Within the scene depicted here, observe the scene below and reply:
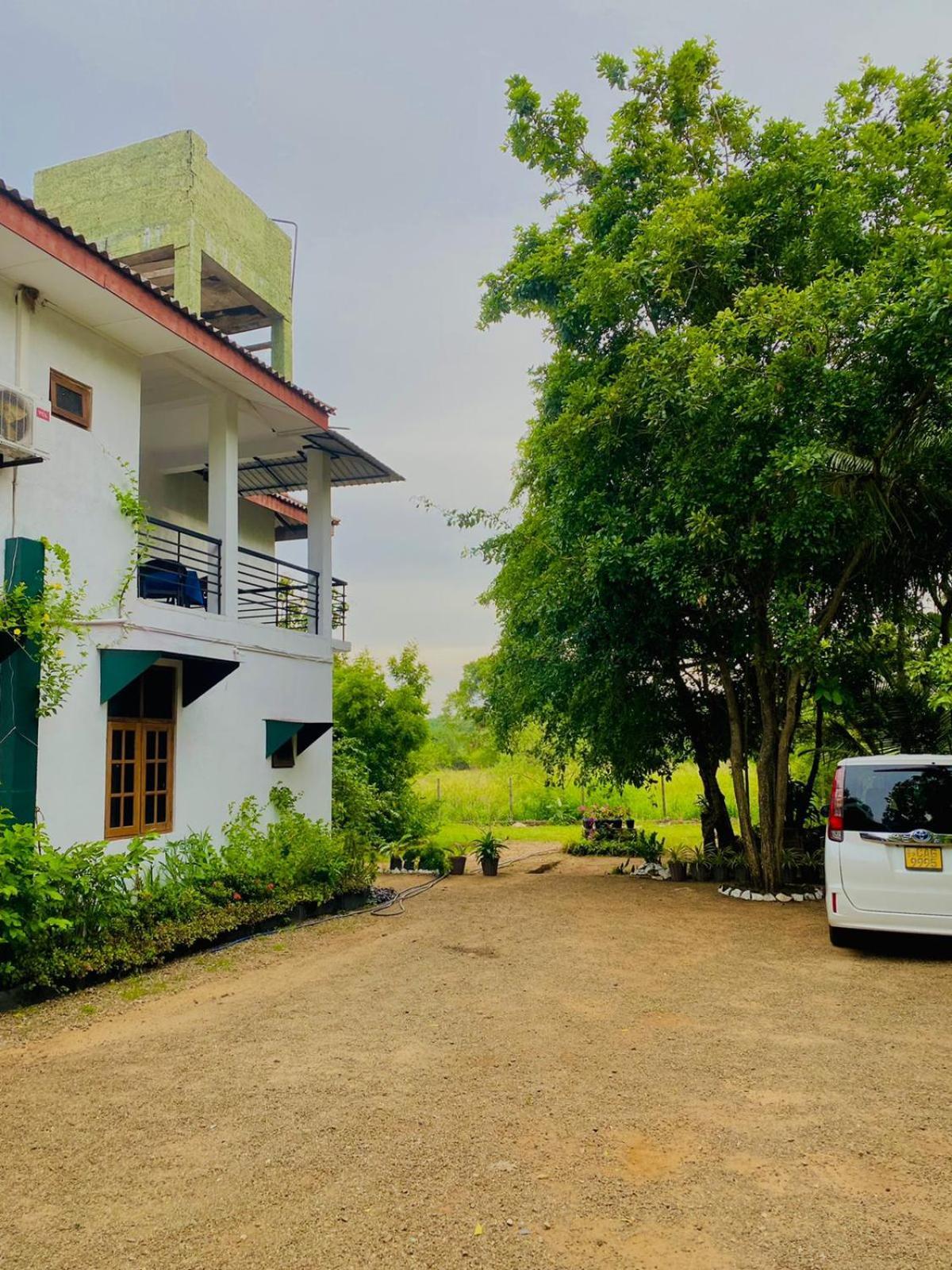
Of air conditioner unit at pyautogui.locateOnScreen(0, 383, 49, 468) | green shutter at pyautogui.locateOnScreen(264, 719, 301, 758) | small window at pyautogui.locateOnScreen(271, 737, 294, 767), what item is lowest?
small window at pyautogui.locateOnScreen(271, 737, 294, 767)

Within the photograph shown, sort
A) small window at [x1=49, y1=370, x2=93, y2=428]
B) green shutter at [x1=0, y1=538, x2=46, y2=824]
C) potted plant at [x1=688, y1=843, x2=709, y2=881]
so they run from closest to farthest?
green shutter at [x1=0, y1=538, x2=46, y2=824]
small window at [x1=49, y1=370, x2=93, y2=428]
potted plant at [x1=688, y1=843, x2=709, y2=881]

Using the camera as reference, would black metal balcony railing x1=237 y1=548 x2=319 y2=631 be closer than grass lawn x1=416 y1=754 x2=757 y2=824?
Yes

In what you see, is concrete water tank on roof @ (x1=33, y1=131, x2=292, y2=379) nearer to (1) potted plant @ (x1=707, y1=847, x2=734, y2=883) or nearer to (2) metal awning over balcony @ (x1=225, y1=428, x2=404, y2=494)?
(2) metal awning over balcony @ (x1=225, y1=428, x2=404, y2=494)

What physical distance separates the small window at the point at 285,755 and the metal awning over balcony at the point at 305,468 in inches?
151

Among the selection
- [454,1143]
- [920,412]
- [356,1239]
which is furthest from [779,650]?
[356,1239]

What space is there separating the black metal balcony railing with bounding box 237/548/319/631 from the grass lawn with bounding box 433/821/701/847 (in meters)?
6.02

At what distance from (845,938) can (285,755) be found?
658 cm

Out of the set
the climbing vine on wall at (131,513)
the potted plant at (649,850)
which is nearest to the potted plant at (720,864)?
the potted plant at (649,850)

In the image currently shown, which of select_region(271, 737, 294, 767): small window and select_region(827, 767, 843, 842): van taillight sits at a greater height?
select_region(271, 737, 294, 767): small window

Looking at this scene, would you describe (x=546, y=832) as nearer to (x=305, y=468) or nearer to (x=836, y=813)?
(x=305, y=468)

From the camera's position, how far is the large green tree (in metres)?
8.08

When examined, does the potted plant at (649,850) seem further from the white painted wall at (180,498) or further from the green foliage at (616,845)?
the white painted wall at (180,498)

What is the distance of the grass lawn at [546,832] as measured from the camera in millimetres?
17328

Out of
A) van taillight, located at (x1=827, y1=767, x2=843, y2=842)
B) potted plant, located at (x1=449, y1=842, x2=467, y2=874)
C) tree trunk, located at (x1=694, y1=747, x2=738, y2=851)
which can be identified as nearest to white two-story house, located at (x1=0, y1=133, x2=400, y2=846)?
potted plant, located at (x1=449, y1=842, x2=467, y2=874)
